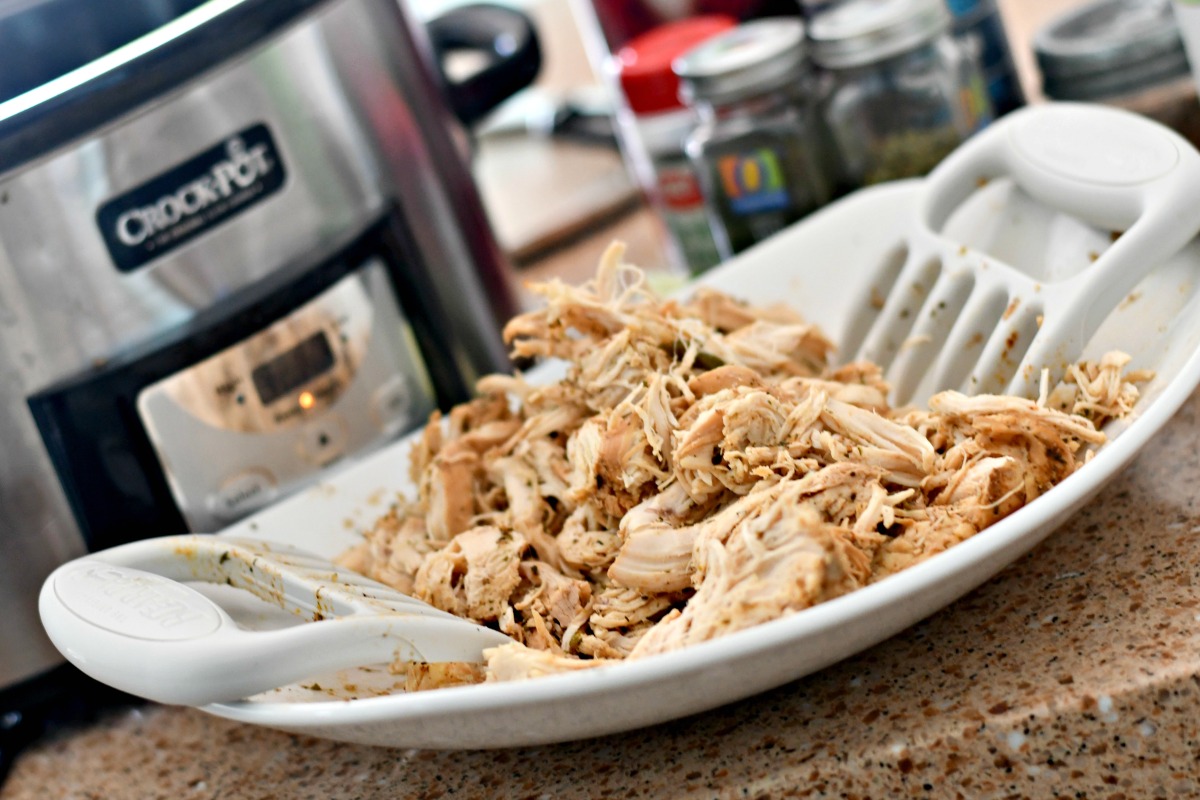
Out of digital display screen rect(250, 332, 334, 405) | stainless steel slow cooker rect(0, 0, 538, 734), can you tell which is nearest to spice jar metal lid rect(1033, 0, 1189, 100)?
stainless steel slow cooker rect(0, 0, 538, 734)

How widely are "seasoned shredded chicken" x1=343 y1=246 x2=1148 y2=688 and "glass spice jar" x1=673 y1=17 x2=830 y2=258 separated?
291mm

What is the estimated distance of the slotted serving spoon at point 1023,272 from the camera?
2.17ft

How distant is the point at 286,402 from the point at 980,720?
0.53 meters

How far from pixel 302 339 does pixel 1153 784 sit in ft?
1.99

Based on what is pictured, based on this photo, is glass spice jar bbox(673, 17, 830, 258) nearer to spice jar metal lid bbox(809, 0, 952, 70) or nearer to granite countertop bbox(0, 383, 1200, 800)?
spice jar metal lid bbox(809, 0, 952, 70)

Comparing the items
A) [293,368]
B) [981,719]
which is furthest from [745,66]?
[981,719]

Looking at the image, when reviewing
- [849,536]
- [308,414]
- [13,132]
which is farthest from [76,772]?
[849,536]

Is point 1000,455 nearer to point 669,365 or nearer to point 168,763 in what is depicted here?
point 669,365

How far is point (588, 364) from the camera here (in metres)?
0.74

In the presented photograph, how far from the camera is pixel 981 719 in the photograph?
563 mm

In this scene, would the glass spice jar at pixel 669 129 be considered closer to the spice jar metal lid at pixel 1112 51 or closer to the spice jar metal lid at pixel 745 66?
the spice jar metal lid at pixel 745 66

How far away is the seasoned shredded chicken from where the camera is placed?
574 millimetres

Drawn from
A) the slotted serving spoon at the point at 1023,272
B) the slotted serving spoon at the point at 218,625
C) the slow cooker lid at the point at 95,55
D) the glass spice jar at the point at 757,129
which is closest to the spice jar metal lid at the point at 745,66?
the glass spice jar at the point at 757,129

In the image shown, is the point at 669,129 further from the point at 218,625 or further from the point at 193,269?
the point at 218,625
